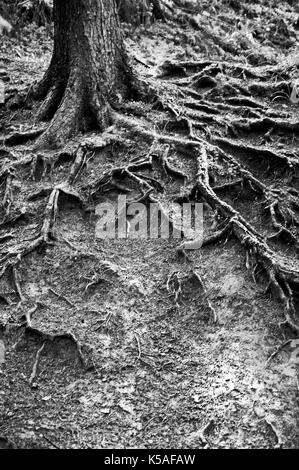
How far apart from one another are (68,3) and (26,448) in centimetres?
597

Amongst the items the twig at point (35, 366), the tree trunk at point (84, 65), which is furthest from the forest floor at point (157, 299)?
the tree trunk at point (84, 65)

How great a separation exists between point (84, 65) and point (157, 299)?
3812 millimetres

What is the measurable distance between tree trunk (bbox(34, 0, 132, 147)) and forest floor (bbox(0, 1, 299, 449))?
0.33m

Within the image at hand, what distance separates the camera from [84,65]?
7.66 m

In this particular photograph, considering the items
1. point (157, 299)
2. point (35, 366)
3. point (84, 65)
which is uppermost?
point (84, 65)

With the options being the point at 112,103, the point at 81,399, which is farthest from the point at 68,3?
the point at 81,399

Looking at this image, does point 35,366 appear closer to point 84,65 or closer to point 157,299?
point 157,299

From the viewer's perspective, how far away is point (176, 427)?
475 centimetres

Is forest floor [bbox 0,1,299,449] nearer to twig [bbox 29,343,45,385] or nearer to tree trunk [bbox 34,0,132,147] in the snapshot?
twig [bbox 29,343,45,385]

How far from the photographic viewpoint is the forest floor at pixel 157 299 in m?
4.76

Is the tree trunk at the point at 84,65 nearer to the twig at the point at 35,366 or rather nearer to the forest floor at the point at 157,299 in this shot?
the forest floor at the point at 157,299

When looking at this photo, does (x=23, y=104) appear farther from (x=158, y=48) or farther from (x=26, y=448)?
(x=26, y=448)

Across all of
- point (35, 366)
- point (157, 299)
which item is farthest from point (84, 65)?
point (35, 366)
